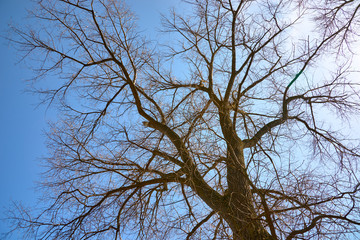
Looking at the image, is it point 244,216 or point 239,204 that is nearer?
point 244,216

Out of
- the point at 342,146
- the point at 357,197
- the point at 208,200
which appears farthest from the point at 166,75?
the point at 357,197

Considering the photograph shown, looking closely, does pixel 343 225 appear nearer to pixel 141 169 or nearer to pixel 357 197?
pixel 357 197

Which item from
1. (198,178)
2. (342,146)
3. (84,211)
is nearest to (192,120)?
(198,178)

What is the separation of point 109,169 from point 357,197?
2918mm

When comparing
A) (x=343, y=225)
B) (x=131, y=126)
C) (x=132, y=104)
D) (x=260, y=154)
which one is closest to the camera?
(x=343, y=225)

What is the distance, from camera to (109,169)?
3848mm

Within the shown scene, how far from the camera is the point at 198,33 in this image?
5.01m

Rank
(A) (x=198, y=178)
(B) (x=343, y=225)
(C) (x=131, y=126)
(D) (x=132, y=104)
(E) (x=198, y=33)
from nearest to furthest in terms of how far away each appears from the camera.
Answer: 1. (B) (x=343, y=225)
2. (A) (x=198, y=178)
3. (C) (x=131, y=126)
4. (D) (x=132, y=104)
5. (E) (x=198, y=33)

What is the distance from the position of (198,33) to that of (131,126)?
219 cm

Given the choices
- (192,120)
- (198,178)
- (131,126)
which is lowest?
(198,178)

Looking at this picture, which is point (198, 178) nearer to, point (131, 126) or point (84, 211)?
point (131, 126)

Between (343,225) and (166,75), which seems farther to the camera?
(166,75)

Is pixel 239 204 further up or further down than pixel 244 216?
further up

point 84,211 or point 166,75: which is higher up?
point 166,75
